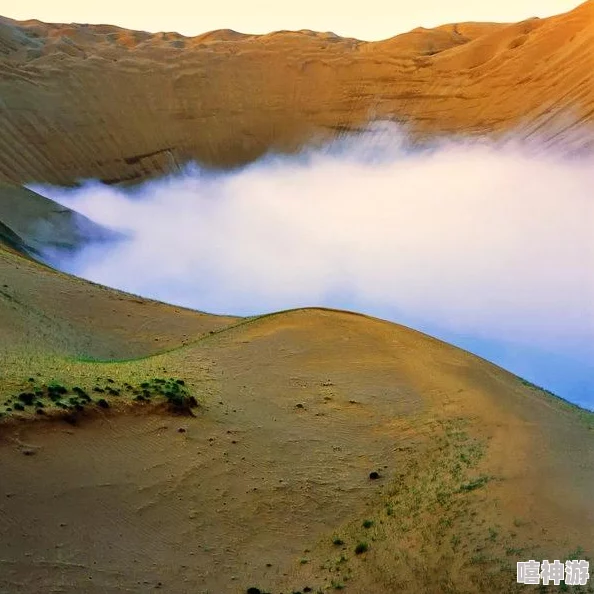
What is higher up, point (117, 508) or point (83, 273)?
point (83, 273)

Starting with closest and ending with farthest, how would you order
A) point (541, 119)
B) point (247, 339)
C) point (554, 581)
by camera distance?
point (554, 581) < point (247, 339) < point (541, 119)

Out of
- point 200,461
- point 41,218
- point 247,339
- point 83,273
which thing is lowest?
point 200,461

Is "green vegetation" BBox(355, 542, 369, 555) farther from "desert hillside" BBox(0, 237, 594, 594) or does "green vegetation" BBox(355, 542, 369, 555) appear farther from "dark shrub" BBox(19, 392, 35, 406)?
"dark shrub" BBox(19, 392, 35, 406)

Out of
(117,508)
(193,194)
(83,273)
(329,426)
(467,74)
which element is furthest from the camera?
(467,74)

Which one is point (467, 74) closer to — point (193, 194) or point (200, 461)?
point (193, 194)

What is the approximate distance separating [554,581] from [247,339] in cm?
786

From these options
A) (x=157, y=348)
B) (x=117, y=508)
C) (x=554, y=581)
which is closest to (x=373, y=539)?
(x=554, y=581)

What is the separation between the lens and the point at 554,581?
5828 millimetres
